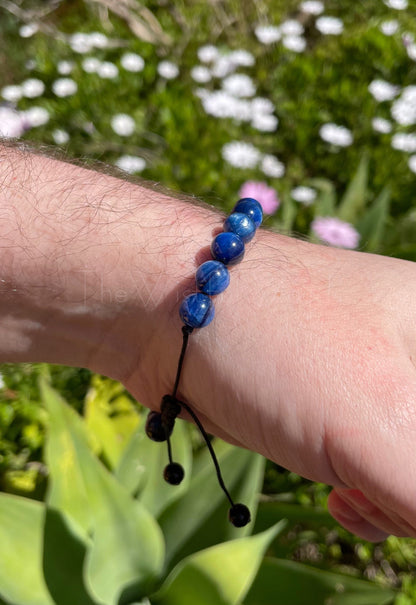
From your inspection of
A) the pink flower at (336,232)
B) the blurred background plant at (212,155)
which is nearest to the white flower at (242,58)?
the blurred background plant at (212,155)

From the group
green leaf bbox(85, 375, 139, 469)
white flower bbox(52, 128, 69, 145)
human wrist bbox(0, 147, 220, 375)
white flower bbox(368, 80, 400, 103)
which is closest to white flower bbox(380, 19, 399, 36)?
white flower bbox(368, 80, 400, 103)

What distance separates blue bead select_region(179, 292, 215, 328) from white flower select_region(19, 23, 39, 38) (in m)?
2.38

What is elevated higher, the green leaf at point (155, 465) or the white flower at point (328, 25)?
the white flower at point (328, 25)

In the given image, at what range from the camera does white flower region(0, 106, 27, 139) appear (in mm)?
2150

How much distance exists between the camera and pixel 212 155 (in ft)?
7.27

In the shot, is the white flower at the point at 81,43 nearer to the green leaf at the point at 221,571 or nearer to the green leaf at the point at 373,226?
the green leaf at the point at 373,226

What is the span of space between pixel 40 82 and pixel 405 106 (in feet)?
4.96

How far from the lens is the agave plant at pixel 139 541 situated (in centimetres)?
91

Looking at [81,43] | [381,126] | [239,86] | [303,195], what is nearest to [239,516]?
[303,195]

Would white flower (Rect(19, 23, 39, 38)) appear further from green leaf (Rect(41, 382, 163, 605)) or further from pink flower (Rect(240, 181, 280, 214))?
green leaf (Rect(41, 382, 163, 605))

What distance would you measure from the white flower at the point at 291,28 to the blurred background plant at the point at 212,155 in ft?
0.04

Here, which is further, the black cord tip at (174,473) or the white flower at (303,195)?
the white flower at (303,195)

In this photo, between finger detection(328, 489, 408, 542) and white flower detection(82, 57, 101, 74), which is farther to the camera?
white flower detection(82, 57, 101, 74)

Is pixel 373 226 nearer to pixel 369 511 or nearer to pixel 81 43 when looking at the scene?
pixel 369 511
